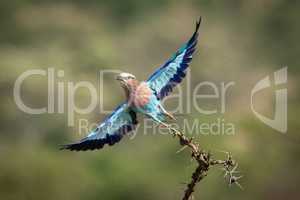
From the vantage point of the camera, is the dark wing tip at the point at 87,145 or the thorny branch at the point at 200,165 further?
the dark wing tip at the point at 87,145

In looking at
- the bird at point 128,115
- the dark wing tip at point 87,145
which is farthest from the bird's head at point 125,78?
the dark wing tip at point 87,145

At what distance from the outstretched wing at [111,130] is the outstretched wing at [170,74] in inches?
2.9

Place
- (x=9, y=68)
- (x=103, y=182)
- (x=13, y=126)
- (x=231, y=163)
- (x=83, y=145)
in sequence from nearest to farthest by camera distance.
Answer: (x=231, y=163), (x=83, y=145), (x=103, y=182), (x=13, y=126), (x=9, y=68)

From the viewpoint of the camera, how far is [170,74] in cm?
124

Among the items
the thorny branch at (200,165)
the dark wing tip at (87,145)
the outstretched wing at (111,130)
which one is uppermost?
the outstretched wing at (111,130)

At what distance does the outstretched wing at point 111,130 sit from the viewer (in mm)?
1147

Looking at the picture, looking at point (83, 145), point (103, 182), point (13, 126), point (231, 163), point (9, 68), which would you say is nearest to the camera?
point (231, 163)

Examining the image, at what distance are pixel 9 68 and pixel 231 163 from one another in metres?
2.91

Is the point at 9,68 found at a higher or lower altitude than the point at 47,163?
higher

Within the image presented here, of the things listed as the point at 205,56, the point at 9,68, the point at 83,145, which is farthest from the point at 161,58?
the point at 83,145

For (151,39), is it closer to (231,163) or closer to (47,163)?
(47,163)

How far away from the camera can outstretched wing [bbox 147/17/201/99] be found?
1212mm

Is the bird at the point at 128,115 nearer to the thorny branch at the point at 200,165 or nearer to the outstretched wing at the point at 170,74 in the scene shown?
the outstretched wing at the point at 170,74

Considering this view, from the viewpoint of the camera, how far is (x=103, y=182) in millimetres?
3068
